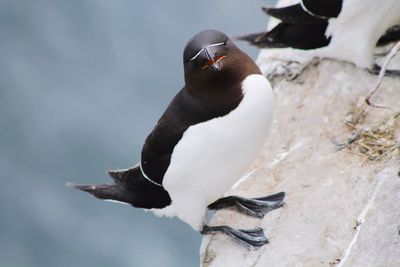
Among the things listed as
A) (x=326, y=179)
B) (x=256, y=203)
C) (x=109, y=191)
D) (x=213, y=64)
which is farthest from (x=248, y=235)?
(x=213, y=64)

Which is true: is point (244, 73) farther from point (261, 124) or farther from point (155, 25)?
point (155, 25)

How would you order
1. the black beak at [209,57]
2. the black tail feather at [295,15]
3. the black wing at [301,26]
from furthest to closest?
the black tail feather at [295,15] → the black wing at [301,26] → the black beak at [209,57]

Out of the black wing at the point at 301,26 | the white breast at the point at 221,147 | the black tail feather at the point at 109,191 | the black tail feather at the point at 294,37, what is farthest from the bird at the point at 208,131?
the black tail feather at the point at 294,37

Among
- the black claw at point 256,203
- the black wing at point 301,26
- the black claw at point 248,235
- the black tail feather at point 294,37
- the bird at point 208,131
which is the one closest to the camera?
the bird at point 208,131

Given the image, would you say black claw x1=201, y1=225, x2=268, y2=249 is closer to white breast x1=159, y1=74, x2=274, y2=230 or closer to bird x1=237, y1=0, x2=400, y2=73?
white breast x1=159, y1=74, x2=274, y2=230

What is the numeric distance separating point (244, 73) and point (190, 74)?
0.98 ft

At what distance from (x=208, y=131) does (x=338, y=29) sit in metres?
1.94

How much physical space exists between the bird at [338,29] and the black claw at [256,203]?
4.69ft

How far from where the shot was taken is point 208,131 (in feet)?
13.0

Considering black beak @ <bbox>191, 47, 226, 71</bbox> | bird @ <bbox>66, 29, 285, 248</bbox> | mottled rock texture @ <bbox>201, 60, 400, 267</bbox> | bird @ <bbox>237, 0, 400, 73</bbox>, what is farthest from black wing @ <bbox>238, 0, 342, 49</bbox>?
black beak @ <bbox>191, 47, 226, 71</bbox>

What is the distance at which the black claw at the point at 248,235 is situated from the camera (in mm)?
4250

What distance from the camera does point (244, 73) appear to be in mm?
3982

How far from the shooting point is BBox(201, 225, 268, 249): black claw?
4.25 m

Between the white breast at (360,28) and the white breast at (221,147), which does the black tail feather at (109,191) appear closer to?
the white breast at (221,147)
